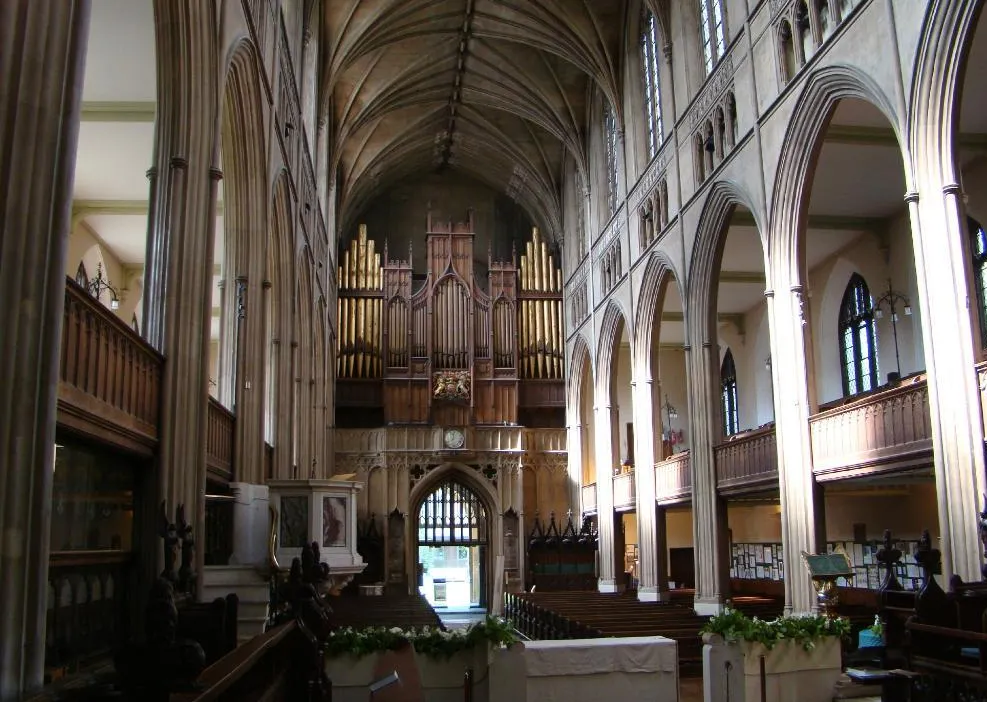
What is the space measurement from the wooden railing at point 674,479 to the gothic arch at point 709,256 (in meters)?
2.55

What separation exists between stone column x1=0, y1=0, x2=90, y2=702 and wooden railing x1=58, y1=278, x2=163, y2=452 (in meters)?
1.17

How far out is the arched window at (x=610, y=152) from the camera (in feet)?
75.7

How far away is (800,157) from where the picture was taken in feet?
42.9

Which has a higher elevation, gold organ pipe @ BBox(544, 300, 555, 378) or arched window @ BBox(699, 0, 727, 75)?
arched window @ BBox(699, 0, 727, 75)

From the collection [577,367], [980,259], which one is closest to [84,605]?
[980,259]

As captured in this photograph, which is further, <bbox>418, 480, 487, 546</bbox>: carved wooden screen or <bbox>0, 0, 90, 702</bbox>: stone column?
<bbox>418, 480, 487, 546</bbox>: carved wooden screen

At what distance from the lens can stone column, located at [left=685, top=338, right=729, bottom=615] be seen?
16.0 meters

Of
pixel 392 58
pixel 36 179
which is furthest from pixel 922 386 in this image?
pixel 392 58

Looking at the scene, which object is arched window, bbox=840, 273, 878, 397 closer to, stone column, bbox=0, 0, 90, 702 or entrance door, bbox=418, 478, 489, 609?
entrance door, bbox=418, 478, 489, 609

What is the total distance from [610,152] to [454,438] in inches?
344

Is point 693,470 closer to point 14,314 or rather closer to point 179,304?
point 179,304

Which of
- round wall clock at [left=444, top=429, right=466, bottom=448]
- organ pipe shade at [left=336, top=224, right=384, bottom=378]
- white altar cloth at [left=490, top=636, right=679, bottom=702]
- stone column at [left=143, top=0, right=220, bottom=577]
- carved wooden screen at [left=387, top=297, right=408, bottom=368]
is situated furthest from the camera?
organ pipe shade at [left=336, top=224, right=384, bottom=378]

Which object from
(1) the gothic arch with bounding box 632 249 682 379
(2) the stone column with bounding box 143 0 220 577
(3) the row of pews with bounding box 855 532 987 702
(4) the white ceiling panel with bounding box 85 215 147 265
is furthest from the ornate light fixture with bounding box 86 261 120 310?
(3) the row of pews with bounding box 855 532 987 702

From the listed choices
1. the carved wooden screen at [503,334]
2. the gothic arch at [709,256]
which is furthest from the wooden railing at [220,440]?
the carved wooden screen at [503,334]
